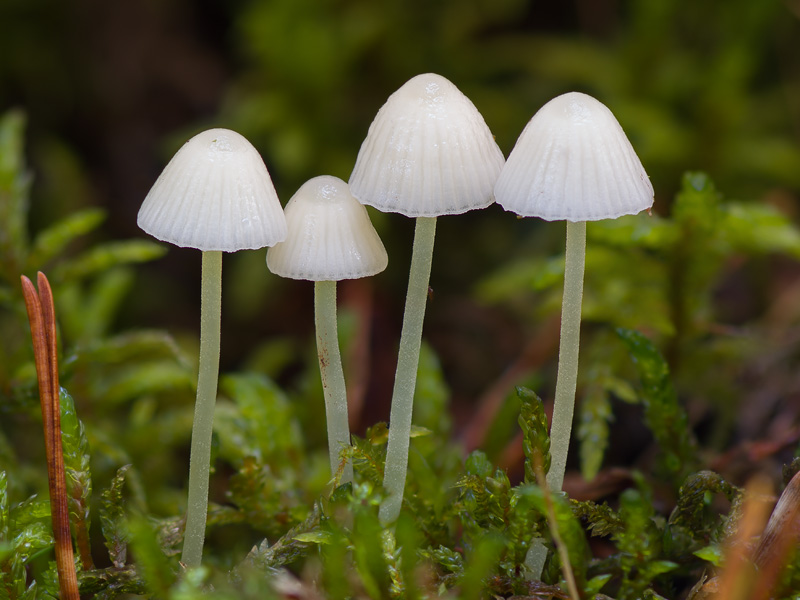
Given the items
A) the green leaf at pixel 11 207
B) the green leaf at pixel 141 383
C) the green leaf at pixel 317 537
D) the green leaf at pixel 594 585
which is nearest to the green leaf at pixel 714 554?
the green leaf at pixel 594 585

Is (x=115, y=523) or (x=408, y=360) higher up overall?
(x=408, y=360)

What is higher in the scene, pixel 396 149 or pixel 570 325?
pixel 396 149

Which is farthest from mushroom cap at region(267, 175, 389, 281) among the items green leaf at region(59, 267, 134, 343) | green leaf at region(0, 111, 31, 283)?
green leaf at region(59, 267, 134, 343)

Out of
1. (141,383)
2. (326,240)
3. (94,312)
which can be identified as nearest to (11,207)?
(94,312)

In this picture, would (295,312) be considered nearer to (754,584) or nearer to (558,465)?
(558,465)

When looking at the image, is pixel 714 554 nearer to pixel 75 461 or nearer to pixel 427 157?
pixel 427 157

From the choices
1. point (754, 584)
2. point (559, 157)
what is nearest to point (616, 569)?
point (754, 584)

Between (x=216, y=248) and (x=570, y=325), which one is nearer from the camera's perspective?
(x=216, y=248)
